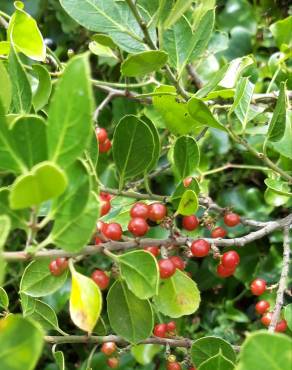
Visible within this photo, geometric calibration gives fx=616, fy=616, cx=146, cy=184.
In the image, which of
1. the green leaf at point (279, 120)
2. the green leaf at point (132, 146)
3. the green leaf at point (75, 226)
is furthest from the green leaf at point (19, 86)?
the green leaf at point (279, 120)

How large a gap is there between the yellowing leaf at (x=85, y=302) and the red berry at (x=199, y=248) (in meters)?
0.25

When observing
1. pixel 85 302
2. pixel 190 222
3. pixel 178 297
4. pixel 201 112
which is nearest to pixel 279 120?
pixel 201 112

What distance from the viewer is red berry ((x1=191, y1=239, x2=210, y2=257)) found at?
1038mm

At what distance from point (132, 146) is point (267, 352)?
53cm

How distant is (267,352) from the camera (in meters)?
0.58

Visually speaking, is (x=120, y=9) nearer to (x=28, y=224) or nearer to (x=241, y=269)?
(x=28, y=224)

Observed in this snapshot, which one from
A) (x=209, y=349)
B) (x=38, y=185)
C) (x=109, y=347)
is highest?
(x=38, y=185)

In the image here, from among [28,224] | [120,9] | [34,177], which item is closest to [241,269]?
[120,9]

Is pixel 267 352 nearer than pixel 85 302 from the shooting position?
Yes

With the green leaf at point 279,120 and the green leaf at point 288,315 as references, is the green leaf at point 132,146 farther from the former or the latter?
the green leaf at point 288,315

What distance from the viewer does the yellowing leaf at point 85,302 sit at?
84cm

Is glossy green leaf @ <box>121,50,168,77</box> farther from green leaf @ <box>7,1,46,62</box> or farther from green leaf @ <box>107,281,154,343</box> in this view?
green leaf @ <box>107,281,154,343</box>

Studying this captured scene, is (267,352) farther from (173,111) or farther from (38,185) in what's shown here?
(173,111)

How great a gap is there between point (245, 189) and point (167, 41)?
643 mm
